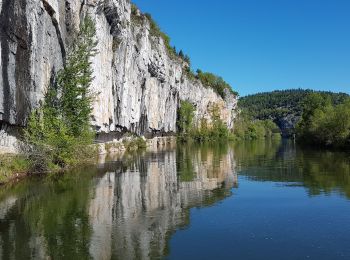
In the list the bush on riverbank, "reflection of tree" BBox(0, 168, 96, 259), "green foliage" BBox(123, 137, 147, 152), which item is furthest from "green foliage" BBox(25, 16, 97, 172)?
the bush on riverbank

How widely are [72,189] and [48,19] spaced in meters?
15.5

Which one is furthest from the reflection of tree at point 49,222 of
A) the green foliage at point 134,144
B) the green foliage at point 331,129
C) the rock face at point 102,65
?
the green foliage at point 331,129

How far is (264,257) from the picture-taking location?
12625mm

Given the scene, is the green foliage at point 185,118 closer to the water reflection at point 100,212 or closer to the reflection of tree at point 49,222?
the water reflection at point 100,212

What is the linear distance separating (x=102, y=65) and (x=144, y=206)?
31.7 m

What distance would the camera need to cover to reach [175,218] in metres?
17.4

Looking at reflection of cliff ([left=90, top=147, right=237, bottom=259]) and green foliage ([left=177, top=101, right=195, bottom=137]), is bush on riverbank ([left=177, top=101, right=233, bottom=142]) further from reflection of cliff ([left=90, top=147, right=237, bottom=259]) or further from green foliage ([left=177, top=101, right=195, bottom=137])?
reflection of cliff ([left=90, top=147, right=237, bottom=259])

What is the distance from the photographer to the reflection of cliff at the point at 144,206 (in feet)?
44.4

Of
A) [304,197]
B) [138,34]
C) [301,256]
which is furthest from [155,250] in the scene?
[138,34]

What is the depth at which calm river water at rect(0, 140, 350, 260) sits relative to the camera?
13195 millimetres

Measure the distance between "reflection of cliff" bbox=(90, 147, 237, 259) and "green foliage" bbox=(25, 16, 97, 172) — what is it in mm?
3855

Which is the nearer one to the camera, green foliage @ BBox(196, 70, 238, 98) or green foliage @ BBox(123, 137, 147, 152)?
green foliage @ BBox(123, 137, 147, 152)

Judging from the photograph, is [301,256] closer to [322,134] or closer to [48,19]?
[48,19]

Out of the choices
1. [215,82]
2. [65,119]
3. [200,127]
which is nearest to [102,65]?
[65,119]
